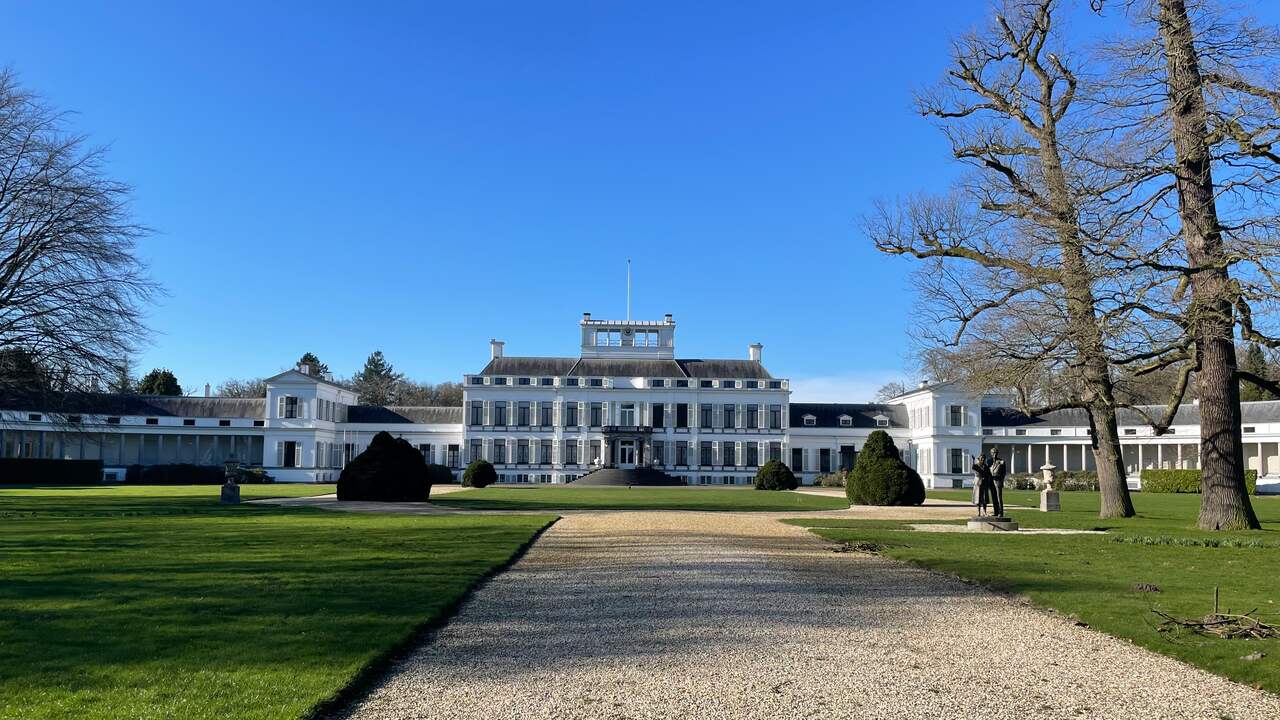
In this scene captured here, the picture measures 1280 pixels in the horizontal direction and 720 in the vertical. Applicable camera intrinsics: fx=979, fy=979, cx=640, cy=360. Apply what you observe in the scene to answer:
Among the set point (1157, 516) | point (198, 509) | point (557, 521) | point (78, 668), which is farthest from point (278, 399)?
point (78, 668)

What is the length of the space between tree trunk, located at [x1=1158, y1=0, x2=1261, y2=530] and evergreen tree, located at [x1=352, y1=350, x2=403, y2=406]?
83.1 m

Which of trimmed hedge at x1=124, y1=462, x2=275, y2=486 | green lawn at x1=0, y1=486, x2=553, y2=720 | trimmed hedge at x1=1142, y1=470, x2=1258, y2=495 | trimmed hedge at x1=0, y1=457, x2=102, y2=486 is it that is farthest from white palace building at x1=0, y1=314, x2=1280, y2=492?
green lawn at x1=0, y1=486, x2=553, y2=720

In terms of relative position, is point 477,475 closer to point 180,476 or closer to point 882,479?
point 180,476

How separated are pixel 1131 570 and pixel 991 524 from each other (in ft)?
25.2

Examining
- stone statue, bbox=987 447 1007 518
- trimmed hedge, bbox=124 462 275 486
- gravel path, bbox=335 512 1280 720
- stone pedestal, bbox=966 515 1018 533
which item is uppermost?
stone statue, bbox=987 447 1007 518

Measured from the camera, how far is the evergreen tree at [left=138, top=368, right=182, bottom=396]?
77188 millimetres

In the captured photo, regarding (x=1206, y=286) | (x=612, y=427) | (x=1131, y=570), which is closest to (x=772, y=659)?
(x=1131, y=570)

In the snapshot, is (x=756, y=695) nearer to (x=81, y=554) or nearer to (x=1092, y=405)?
(x=81, y=554)

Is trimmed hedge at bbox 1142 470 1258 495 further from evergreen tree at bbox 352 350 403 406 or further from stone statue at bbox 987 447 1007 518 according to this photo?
evergreen tree at bbox 352 350 403 406

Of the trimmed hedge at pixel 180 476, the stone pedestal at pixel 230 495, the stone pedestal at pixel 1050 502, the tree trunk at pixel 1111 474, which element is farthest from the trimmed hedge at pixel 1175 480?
the trimmed hedge at pixel 180 476

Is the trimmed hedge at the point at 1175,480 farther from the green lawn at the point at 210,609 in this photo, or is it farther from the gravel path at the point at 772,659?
the gravel path at the point at 772,659

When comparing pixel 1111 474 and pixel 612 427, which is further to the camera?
pixel 612 427

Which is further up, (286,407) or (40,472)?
(286,407)

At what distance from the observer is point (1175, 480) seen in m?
48.9
